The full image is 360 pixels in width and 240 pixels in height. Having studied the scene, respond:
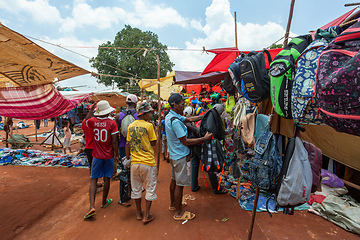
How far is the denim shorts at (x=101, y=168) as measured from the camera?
343cm

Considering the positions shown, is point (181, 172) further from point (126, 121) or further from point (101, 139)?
point (126, 121)

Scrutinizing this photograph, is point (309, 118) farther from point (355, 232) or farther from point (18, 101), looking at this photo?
point (18, 101)

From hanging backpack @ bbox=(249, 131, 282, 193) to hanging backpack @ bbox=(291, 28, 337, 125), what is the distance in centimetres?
61

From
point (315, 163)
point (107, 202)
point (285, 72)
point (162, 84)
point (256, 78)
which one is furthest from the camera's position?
point (162, 84)

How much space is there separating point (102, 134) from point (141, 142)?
3.00 feet

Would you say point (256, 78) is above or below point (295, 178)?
above

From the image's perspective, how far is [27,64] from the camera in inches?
124

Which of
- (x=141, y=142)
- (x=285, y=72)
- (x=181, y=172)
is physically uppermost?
(x=285, y=72)

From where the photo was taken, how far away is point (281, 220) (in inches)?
123

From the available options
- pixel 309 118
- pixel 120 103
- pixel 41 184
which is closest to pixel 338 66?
pixel 309 118

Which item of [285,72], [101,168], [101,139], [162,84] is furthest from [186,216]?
[162,84]

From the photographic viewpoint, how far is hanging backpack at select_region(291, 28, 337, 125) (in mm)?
1332

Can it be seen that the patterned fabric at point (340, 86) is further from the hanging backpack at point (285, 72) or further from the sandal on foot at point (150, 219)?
the sandal on foot at point (150, 219)

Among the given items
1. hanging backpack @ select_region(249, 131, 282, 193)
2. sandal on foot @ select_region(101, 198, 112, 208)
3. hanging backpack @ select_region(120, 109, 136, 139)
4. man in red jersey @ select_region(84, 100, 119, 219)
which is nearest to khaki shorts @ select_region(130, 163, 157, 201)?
man in red jersey @ select_region(84, 100, 119, 219)
